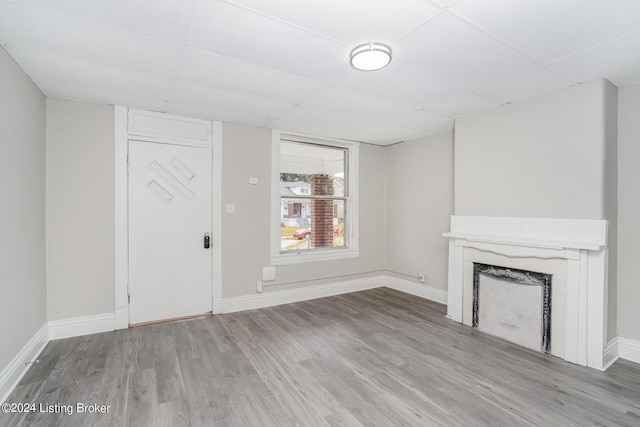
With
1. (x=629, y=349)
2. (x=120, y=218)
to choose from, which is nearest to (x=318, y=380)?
(x=120, y=218)

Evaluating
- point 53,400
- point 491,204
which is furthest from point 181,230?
point 491,204

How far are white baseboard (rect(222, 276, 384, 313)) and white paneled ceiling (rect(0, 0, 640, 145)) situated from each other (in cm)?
244

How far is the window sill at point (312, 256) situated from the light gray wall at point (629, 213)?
3.14m

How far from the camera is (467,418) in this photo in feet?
6.35

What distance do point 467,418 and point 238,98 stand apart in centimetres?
325

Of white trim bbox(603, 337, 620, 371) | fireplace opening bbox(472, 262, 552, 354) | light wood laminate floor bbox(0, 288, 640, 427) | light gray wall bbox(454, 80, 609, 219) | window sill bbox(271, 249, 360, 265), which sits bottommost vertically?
light wood laminate floor bbox(0, 288, 640, 427)

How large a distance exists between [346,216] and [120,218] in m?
3.16

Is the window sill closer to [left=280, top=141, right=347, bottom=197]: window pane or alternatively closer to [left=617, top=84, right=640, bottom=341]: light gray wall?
[left=280, top=141, right=347, bottom=197]: window pane

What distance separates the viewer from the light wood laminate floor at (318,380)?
1.95 meters

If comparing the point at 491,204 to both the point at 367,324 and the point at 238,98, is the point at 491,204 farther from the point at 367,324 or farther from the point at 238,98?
the point at 238,98

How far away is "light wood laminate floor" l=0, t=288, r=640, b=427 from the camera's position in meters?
1.95

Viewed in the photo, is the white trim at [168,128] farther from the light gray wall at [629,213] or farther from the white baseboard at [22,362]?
the light gray wall at [629,213]

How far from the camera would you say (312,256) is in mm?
4609

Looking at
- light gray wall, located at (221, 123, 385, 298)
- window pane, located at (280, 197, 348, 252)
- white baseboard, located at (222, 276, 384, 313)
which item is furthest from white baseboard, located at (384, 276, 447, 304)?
light gray wall, located at (221, 123, 385, 298)
